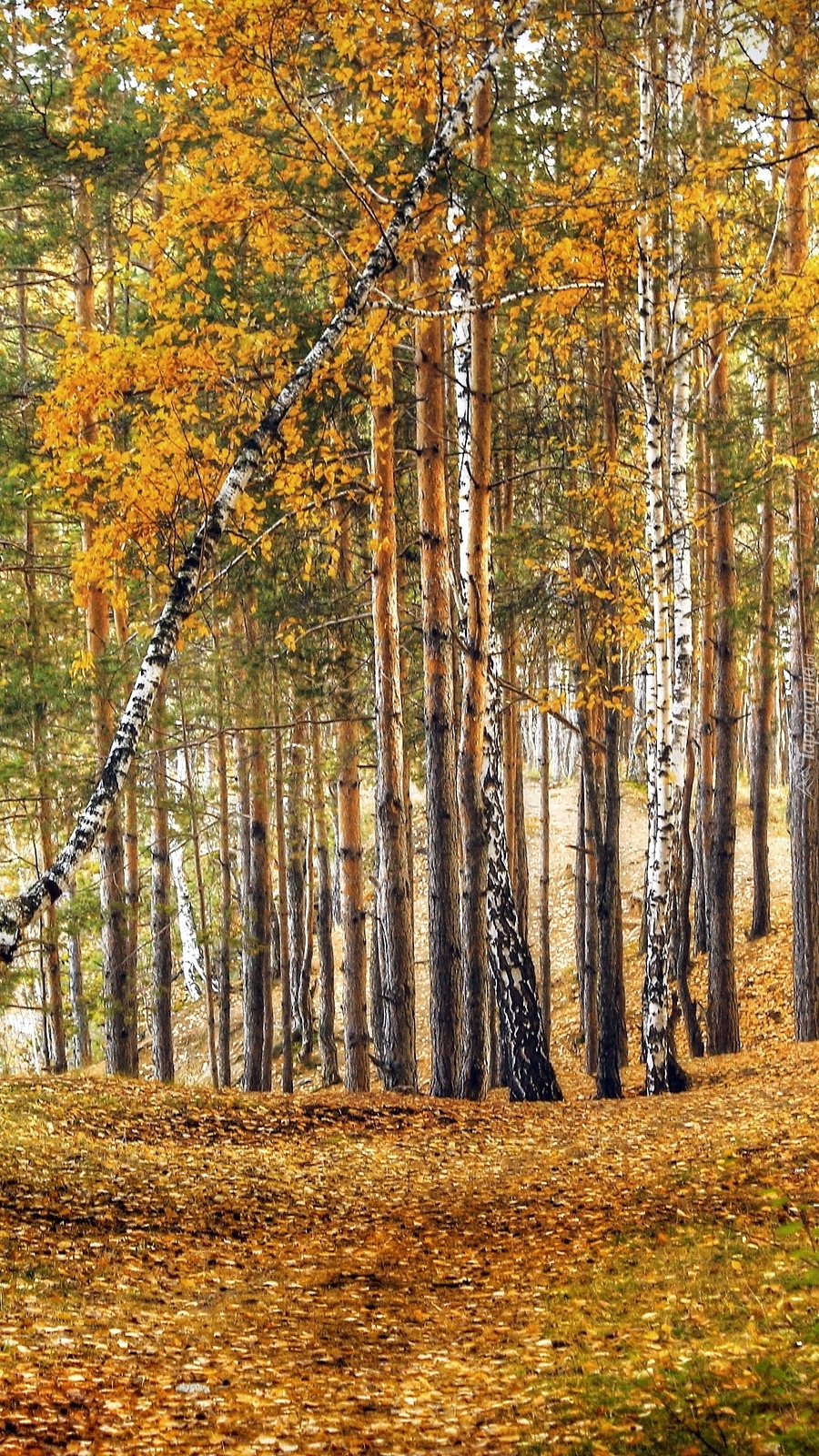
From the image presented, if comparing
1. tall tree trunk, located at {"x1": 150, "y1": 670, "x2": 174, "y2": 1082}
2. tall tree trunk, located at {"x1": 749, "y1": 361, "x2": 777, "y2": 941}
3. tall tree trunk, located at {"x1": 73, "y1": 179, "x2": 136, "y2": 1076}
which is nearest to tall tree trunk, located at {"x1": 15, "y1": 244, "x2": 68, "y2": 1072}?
tall tree trunk, located at {"x1": 73, "y1": 179, "x2": 136, "y2": 1076}

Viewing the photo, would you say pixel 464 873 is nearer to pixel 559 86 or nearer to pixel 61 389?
pixel 61 389

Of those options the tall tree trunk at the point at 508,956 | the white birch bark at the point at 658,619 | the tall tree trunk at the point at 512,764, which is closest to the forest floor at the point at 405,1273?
the tall tree trunk at the point at 508,956

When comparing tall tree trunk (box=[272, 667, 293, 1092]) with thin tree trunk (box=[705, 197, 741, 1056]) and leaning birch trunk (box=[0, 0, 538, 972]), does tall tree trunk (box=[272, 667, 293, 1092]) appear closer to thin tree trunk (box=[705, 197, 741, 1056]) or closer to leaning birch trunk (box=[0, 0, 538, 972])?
thin tree trunk (box=[705, 197, 741, 1056])

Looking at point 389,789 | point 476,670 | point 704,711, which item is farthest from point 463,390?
point 704,711

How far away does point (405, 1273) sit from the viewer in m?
6.66

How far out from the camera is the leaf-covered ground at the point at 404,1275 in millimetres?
4246

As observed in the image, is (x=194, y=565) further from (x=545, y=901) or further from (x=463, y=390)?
(x=545, y=901)

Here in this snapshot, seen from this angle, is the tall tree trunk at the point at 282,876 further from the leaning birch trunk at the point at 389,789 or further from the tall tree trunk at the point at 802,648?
the tall tree trunk at the point at 802,648

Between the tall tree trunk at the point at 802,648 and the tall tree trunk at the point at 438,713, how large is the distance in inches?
→ 174

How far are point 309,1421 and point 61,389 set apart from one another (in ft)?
26.9

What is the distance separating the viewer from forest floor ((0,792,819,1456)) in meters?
4.24

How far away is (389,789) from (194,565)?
4650 mm

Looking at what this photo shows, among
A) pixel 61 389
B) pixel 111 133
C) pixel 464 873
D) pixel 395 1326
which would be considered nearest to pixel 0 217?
pixel 111 133

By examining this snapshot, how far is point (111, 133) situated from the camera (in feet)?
40.4
